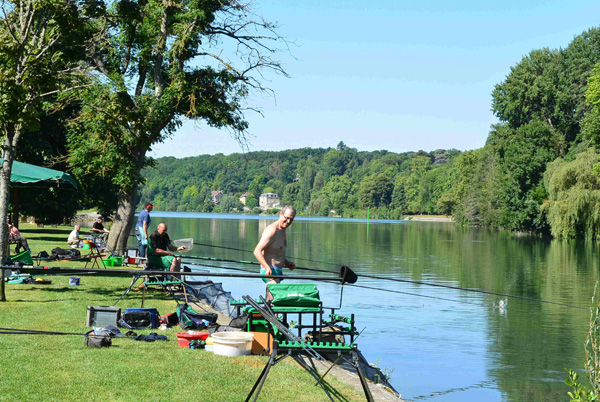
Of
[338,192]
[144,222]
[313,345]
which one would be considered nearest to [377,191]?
[338,192]

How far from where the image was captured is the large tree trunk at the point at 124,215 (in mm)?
20516

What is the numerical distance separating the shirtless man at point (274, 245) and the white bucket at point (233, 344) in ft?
2.39

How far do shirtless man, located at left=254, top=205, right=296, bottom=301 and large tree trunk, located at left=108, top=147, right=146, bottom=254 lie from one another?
42.2 ft

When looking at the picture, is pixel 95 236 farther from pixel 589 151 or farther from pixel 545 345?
pixel 589 151

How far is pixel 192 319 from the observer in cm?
966

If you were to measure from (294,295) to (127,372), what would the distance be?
198 cm

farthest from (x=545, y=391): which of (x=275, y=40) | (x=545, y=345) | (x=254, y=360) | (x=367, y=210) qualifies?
(x=367, y=210)

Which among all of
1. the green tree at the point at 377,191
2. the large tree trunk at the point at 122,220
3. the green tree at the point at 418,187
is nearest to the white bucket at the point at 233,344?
the large tree trunk at the point at 122,220

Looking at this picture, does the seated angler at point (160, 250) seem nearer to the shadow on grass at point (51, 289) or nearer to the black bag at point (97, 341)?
the shadow on grass at point (51, 289)

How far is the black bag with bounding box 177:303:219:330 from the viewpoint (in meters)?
9.53

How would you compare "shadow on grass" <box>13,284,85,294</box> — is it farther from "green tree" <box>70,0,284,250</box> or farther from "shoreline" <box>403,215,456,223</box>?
"shoreline" <box>403,215,456,223</box>

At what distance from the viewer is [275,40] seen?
21062 millimetres

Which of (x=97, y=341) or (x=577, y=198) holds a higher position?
(x=577, y=198)

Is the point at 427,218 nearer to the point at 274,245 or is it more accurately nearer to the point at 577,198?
the point at 577,198
